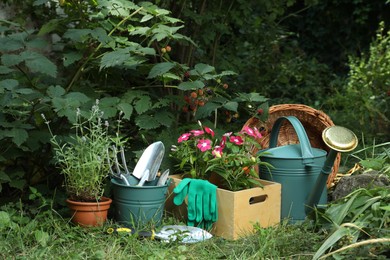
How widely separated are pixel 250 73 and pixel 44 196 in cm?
270

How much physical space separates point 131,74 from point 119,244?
1.23 meters

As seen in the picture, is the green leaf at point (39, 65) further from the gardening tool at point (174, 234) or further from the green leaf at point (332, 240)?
the green leaf at point (332, 240)

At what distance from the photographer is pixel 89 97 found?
11.5ft

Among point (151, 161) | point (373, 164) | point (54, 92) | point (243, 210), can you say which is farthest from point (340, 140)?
point (54, 92)

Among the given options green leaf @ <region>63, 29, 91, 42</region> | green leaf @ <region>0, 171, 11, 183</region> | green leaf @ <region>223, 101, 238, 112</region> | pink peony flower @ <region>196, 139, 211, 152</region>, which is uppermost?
green leaf @ <region>63, 29, 91, 42</region>

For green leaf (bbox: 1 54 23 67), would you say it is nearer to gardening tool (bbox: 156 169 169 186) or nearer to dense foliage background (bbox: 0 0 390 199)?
dense foliage background (bbox: 0 0 390 199)

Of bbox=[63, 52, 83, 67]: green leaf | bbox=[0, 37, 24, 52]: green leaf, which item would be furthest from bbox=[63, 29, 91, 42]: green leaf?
bbox=[0, 37, 24, 52]: green leaf

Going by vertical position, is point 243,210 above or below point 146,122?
below

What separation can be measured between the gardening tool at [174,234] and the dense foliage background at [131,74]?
1.87 ft

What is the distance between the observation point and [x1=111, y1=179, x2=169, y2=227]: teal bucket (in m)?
3.06

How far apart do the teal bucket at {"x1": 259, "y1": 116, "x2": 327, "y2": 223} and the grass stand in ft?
0.73

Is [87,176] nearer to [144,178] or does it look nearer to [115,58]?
[144,178]

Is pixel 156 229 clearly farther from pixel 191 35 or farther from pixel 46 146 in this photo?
pixel 191 35

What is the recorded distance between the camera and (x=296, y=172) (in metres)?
3.34
